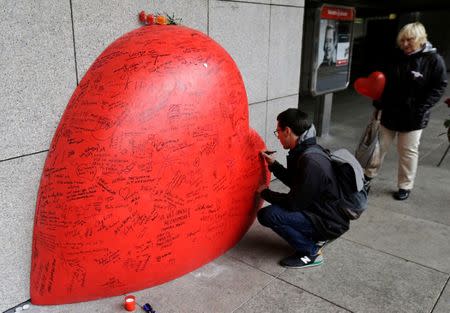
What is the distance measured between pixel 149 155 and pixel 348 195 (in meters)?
1.54

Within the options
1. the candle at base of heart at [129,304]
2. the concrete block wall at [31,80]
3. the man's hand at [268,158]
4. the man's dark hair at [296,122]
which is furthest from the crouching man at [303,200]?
the concrete block wall at [31,80]

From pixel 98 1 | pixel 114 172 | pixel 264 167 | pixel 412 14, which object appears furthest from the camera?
pixel 412 14

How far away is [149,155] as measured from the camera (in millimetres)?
2494

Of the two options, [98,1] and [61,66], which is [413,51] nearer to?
[98,1]

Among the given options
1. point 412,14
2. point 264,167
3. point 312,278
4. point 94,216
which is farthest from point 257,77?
point 412,14

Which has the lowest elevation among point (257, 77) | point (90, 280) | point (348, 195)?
point (90, 280)

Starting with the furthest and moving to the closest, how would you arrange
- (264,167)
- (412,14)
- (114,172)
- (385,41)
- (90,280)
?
1. (385,41)
2. (412,14)
3. (264,167)
4. (90,280)
5. (114,172)

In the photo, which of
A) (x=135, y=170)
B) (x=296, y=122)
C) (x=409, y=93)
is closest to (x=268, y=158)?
(x=296, y=122)

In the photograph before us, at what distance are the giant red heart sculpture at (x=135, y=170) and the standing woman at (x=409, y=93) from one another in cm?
232

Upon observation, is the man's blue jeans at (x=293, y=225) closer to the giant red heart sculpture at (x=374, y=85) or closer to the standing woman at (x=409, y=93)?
the standing woman at (x=409, y=93)

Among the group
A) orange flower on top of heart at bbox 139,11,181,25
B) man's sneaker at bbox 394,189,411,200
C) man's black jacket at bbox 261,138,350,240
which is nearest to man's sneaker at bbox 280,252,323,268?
man's black jacket at bbox 261,138,350,240

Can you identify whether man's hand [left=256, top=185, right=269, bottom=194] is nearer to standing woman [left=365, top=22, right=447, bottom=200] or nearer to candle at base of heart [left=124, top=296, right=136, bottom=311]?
candle at base of heart [left=124, top=296, right=136, bottom=311]

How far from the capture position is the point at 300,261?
3191 mm

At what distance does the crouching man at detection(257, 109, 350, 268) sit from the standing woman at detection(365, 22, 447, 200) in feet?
5.89
